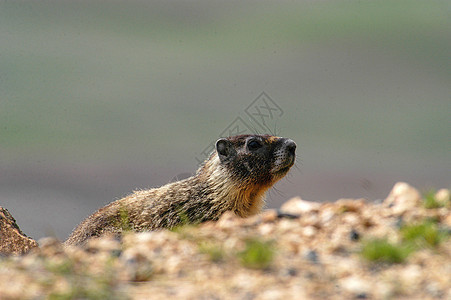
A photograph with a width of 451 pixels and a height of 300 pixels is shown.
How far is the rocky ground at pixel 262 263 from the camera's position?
6656 mm

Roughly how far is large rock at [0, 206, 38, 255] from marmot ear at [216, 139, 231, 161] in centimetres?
452

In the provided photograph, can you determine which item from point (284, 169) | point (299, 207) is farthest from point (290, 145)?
point (299, 207)

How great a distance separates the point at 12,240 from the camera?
46.0ft

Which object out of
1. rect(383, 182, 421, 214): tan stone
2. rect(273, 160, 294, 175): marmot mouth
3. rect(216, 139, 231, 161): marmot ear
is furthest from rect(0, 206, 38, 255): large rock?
rect(383, 182, 421, 214): tan stone

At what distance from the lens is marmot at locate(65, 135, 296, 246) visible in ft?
42.6

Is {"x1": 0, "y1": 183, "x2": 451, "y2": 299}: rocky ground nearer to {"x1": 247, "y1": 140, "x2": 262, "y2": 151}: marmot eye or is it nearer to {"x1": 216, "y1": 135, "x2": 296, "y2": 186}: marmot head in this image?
{"x1": 216, "y1": 135, "x2": 296, "y2": 186}: marmot head

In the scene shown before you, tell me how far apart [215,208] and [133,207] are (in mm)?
1681

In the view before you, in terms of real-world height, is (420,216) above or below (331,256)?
above

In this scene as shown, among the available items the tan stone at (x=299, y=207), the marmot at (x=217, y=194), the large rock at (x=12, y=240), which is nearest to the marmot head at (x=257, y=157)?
the marmot at (x=217, y=194)

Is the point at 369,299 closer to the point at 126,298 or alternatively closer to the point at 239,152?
the point at 126,298

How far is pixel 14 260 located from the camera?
8.09 m

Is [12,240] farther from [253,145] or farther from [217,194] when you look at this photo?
[253,145]

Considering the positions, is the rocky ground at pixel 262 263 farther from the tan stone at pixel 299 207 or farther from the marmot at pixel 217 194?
the marmot at pixel 217 194

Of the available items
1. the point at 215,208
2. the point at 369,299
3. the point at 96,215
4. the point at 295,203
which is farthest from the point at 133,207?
the point at 369,299
